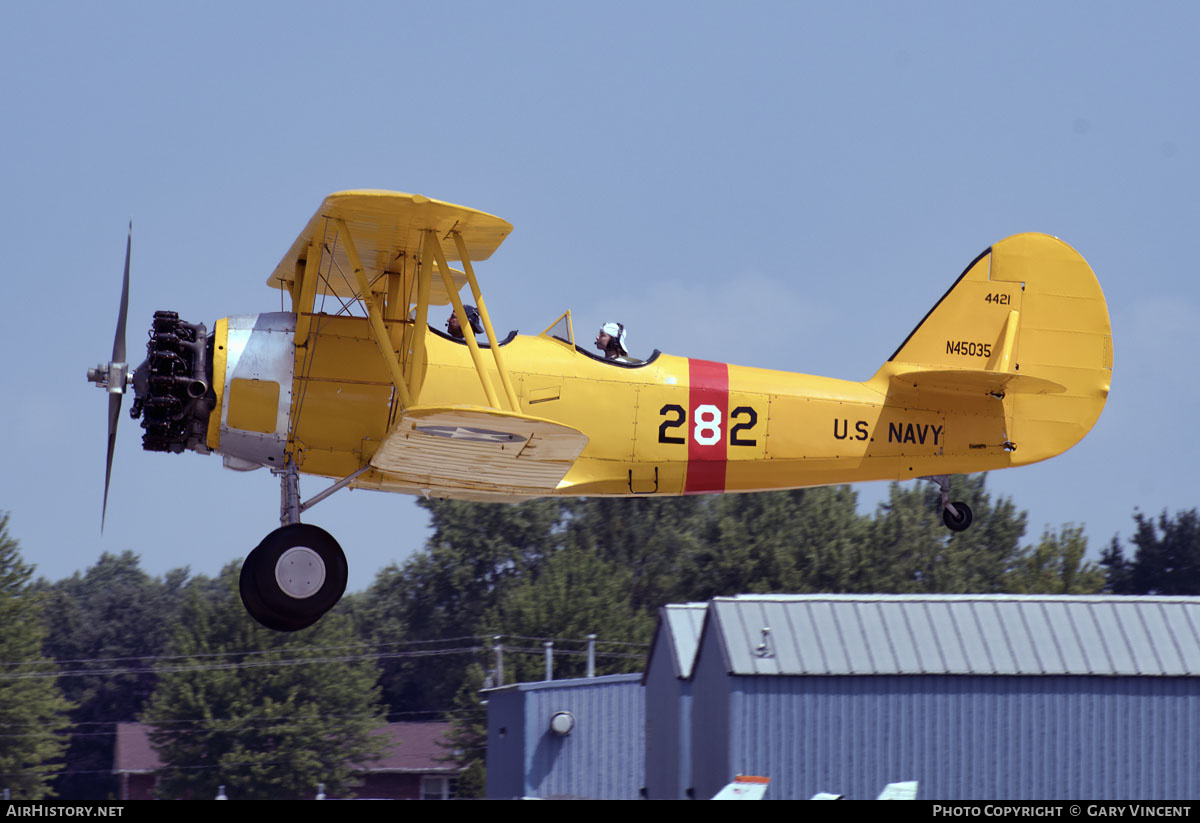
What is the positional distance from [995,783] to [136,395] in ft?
27.2

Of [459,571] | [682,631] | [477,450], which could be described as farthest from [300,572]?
[459,571]

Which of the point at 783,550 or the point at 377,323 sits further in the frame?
the point at 783,550

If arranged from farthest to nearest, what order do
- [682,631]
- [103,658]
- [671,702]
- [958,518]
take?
[103,658]
[682,631]
[671,702]
[958,518]

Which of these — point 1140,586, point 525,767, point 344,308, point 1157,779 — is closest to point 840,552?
point 1140,586

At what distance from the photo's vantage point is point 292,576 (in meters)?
11.1

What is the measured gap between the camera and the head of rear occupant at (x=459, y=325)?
11766 millimetres

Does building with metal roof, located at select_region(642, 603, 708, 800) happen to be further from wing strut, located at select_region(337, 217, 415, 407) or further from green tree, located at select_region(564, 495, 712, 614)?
green tree, located at select_region(564, 495, 712, 614)

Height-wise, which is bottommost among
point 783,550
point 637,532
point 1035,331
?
point 783,550

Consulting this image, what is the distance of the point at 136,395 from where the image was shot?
11109 millimetres

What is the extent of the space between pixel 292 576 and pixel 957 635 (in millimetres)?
6548

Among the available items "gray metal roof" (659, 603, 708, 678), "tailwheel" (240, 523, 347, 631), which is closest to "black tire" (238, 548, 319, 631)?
"tailwheel" (240, 523, 347, 631)

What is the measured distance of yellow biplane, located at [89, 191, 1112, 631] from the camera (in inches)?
431

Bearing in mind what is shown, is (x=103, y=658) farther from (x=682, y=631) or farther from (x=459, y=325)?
Answer: (x=459, y=325)
